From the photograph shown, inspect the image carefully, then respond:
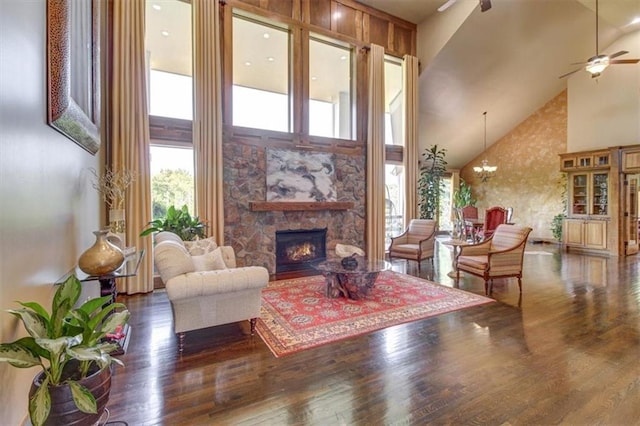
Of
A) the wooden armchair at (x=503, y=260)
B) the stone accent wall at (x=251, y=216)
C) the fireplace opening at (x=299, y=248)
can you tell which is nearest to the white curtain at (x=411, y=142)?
the stone accent wall at (x=251, y=216)

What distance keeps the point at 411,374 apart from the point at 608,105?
31.1ft

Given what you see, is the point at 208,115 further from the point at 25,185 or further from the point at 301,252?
the point at 25,185

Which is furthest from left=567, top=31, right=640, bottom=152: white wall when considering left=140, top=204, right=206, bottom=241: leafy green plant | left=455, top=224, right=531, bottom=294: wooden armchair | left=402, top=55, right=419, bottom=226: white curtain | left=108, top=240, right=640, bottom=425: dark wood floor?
left=140, top=204, right=206, bottom=241: leafy green plant

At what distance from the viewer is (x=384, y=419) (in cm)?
187

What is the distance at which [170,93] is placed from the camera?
16.8 ft

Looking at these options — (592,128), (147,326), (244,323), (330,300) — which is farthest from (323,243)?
(592,128)

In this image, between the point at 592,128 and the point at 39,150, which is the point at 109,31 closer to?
the point at 39,150

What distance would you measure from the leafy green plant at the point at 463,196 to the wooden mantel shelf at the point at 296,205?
5.69 metres

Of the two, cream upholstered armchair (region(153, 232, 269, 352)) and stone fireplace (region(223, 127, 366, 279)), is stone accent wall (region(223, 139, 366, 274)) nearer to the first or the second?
stone fireplace (region(223, 127, 366, 279))

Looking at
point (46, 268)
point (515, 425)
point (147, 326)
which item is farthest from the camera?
point (147, 326)

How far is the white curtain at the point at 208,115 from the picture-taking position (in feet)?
16.5

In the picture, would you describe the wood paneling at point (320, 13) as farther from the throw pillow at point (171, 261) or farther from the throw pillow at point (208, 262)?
the throw pillow at point (171, 261)

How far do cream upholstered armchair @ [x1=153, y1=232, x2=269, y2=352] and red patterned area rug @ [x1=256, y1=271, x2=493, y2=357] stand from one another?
44cm

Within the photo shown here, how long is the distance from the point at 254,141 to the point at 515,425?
5.22m
